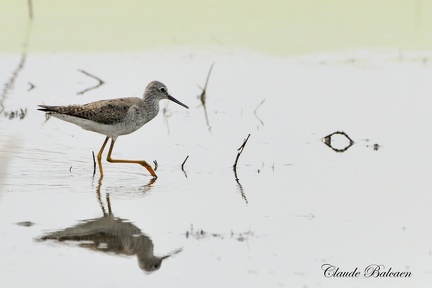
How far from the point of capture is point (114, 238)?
6.92m

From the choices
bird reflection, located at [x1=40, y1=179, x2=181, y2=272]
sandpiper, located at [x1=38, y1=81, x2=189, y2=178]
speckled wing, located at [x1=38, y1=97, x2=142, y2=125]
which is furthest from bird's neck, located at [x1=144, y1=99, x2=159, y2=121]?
bird reflection, located at [x1=40, y1=179, x2=181, y2=272]

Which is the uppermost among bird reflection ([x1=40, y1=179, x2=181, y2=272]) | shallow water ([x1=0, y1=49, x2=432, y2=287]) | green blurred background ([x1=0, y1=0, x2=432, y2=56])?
green blurred background ([x1=0, y1=0, x2=432, y2=56])

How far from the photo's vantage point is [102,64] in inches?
569

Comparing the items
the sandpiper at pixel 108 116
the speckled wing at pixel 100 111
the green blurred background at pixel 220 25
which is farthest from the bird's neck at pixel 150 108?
the green blurred background at pixel 220 25

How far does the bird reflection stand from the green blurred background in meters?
8.18

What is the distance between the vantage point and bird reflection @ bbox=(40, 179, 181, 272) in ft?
21.4

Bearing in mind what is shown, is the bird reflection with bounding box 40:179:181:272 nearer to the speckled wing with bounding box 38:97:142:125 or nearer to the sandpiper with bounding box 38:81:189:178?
the sandpiper with bounding box 38:81:189:178

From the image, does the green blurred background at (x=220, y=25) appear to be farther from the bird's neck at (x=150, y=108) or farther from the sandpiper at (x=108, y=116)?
the sandpiper at (x=108, y=116)

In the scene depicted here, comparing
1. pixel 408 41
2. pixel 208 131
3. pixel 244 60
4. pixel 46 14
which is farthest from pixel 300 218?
pixel 46 14

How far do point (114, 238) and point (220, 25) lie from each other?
10020 mm

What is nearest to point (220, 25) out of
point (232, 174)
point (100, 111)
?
point (100, 111)

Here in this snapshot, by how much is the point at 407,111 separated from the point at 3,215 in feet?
19.7

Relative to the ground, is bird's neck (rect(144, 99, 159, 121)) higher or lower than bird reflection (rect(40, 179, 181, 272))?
higher

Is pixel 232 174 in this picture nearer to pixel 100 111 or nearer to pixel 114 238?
pixel 100 111
